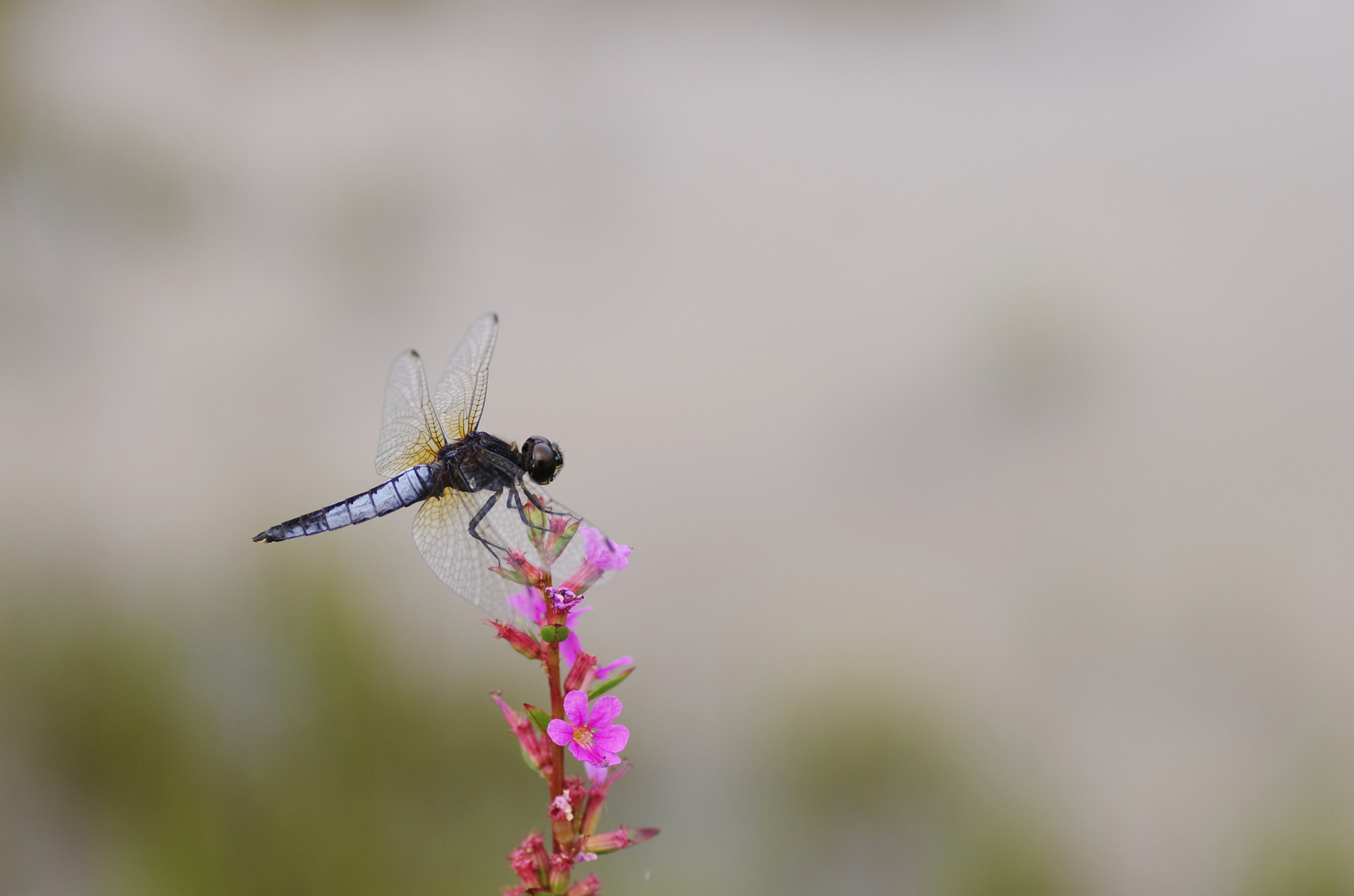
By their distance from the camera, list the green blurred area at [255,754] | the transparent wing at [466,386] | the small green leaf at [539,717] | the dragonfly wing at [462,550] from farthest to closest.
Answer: the green blurred area at [255,754]
the transparent wing at [466,386]
the dragonfly wing at [462,550]
the small green leaf at [539,717]

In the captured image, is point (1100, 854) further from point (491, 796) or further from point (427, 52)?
point (427, 52)

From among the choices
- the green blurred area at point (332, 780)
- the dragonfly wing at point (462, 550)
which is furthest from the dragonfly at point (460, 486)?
the green blurred area at point (332, 780)

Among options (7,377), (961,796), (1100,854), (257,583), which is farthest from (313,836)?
(1100,854)

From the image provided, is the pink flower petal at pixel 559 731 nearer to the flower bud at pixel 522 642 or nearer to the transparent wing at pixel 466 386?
the flower bud at pixel 522 642

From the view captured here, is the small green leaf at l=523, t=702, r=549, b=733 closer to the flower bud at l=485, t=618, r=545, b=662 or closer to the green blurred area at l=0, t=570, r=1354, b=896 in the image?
the flower bud at l=485, t=618, r=545, b=662

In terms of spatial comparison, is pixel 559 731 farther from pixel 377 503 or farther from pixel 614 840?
pixel 377 503

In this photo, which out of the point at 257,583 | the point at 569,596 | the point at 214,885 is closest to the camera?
the point at 569,596
